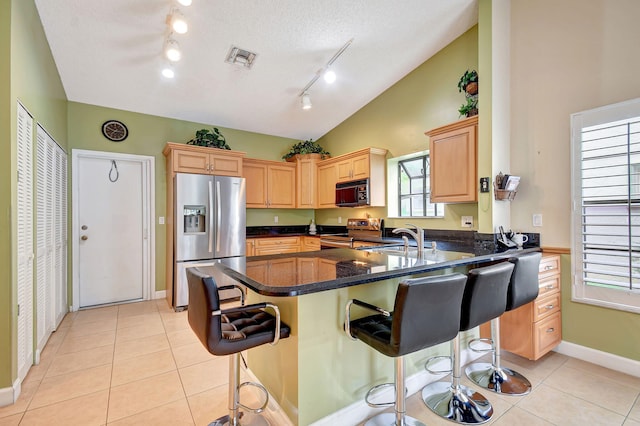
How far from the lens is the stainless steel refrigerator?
3785 mm

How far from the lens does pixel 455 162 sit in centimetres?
312

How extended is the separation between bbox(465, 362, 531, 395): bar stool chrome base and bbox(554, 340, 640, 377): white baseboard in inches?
28.3

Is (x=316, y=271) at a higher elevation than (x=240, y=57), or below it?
below

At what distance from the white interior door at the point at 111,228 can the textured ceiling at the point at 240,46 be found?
2.82 feet

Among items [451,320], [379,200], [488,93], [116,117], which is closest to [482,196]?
[488,93]

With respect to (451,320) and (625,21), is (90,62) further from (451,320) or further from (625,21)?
(625,21)

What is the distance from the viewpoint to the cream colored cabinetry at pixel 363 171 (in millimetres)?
4160

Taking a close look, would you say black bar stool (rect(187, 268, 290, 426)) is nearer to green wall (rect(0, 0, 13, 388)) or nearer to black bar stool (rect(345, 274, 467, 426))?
black bar stool (rect(345, 274, 467, 426))

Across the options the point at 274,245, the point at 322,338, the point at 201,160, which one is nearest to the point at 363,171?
the point at 274,245

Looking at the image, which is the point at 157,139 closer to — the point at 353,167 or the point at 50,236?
the point at 50,236

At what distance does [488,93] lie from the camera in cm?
281

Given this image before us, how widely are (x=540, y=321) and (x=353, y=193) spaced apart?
8.65 feet

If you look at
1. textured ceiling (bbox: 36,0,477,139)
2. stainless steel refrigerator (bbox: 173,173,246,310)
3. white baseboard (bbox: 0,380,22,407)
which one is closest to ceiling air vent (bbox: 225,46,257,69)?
textured ceiling (bbox: 36,0,477,139)

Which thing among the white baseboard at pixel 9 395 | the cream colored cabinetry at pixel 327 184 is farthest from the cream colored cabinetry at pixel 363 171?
the white baseboard at pixel 9 395
